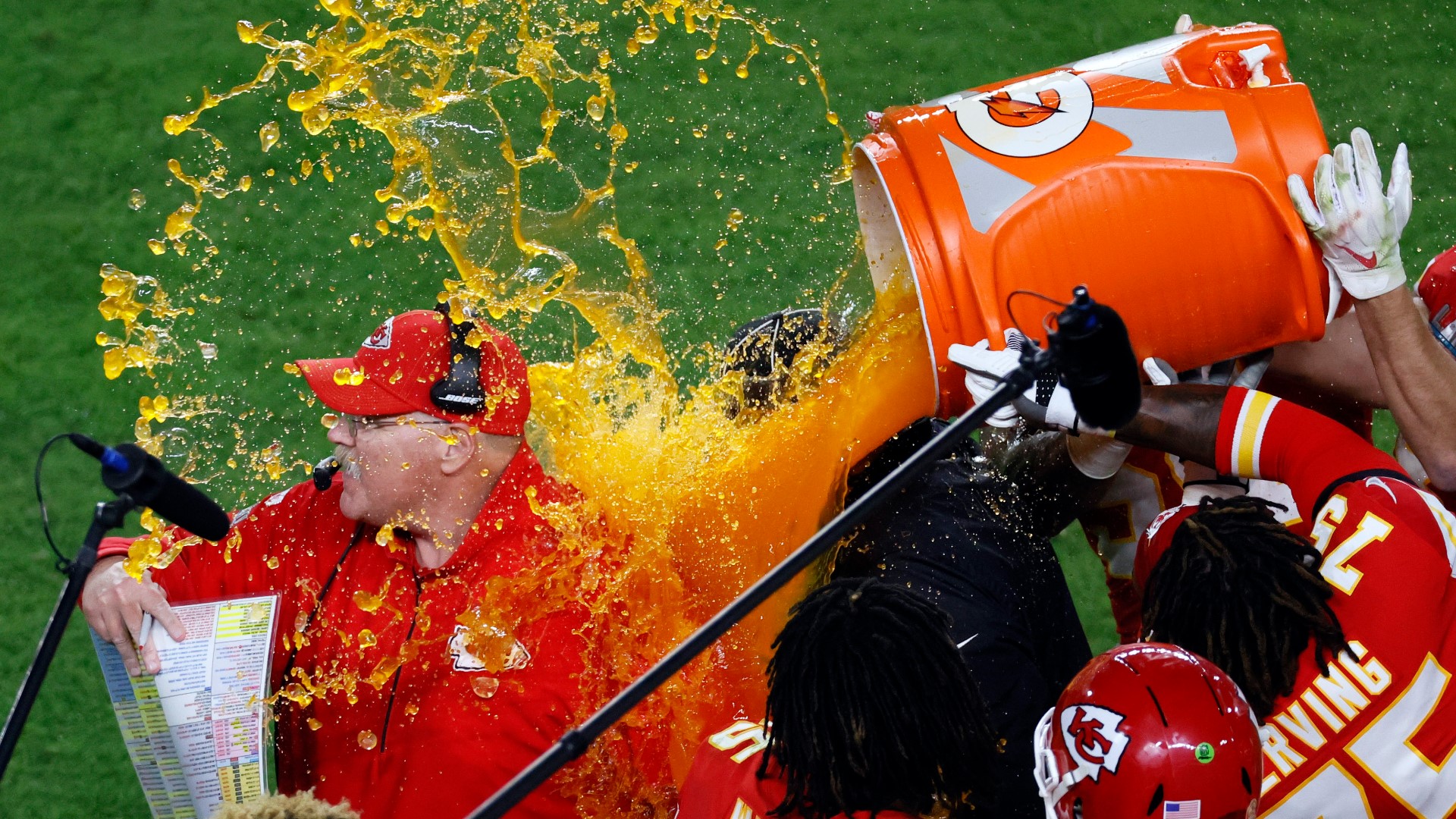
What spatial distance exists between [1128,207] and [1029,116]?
270mm

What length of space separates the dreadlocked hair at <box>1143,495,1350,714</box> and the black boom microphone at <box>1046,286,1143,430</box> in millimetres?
835

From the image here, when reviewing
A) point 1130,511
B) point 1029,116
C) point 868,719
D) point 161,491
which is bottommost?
point 1130,511

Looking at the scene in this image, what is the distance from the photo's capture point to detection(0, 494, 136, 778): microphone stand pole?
1.64 metres

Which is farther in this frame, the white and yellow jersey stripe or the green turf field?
the green turf field

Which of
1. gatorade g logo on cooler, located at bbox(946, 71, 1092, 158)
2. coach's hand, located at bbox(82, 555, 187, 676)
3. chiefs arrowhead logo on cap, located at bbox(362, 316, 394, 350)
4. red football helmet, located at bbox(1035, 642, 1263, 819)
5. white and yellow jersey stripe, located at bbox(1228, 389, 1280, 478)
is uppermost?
gatorade g logo on cooler, located at bbox(946, 71, 1092, 158)

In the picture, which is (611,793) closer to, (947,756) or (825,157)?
(947,756)

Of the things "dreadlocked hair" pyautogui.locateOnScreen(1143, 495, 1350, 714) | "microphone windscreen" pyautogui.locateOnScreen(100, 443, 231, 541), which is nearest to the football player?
"dreadlocked hair" pyautogui.locateOnScreen(1143, 495, 1350, 714)

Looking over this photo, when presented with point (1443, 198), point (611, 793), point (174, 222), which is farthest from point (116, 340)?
point (1443, 198)

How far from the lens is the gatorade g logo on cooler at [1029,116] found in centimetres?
251

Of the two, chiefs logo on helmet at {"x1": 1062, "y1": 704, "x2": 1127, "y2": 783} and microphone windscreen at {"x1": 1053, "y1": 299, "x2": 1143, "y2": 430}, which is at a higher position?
microphone windscreen at {"x1": 1053, "y1": 299, "x2": 1143, "y2": 430}

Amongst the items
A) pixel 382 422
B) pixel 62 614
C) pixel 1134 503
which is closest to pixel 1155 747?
pixel 1134 503

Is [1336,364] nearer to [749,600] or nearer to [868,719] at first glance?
[868,719]

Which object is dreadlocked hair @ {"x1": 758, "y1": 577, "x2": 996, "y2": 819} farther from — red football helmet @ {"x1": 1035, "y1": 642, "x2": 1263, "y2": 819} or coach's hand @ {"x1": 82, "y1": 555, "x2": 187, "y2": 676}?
coach's hand @ {"x1": 82, "y1": 555, "x2": 187, "y2": 676}

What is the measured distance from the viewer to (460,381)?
9.09ft
